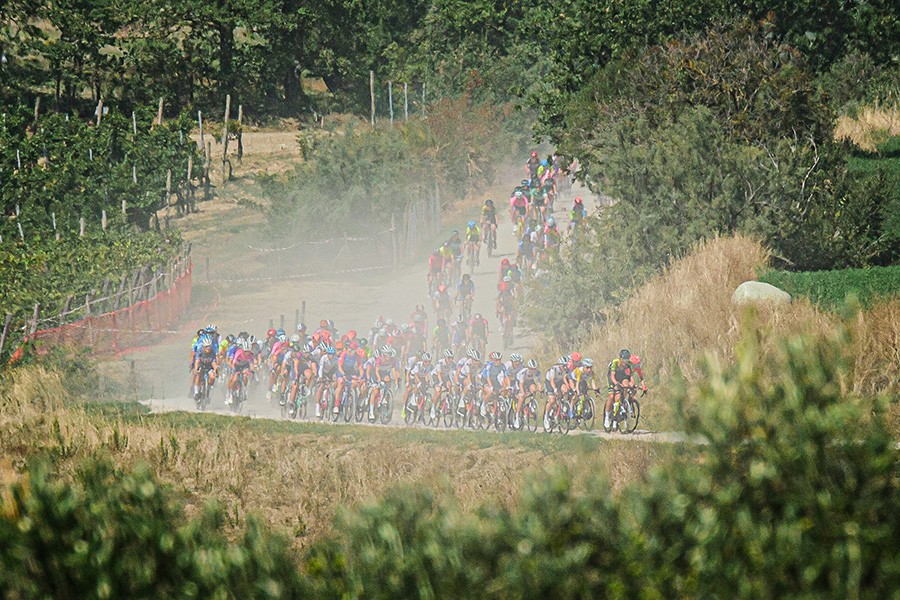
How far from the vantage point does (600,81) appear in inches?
1704

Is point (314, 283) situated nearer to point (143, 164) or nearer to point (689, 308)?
point (143, 164)

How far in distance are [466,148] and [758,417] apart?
46227mm

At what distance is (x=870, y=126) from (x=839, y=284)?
18.9 metres

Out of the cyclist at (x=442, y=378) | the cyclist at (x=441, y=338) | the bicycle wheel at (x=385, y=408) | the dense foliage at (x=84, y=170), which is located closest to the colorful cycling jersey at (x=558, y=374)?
the cyclist at (x=442, y=378)

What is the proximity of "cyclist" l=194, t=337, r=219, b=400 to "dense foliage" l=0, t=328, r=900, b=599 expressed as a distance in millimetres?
18369

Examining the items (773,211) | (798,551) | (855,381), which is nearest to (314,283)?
(773,211)

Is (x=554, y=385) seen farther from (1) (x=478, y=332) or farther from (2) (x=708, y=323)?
(1) (x=478, y=332)

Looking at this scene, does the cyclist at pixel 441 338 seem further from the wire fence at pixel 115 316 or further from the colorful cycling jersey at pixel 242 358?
the wire fence at pixel 115 316

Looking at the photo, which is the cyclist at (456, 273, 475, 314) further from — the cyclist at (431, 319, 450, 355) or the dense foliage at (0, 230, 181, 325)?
the dense foliage at (0, 230, 181, 325)

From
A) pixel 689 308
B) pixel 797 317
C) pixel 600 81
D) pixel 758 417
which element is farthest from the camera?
pixel 600 81

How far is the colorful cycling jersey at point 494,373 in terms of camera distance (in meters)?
26.5

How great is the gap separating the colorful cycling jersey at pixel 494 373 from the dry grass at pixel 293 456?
4.62ft

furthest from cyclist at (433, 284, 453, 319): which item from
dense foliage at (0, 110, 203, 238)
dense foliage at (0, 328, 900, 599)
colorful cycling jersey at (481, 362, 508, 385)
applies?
dense foliage at (0, 328, 900, 599)

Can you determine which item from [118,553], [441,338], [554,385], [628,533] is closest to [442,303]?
[441,338]
